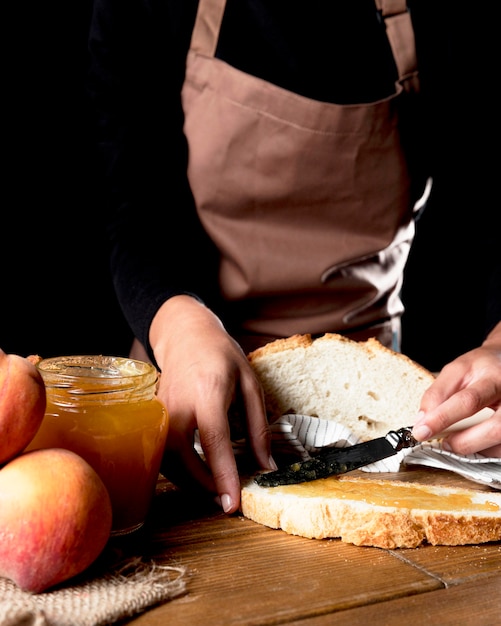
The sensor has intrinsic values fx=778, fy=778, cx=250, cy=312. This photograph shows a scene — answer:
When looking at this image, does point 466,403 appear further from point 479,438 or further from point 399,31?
point 399,31

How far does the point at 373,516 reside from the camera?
4.13ft

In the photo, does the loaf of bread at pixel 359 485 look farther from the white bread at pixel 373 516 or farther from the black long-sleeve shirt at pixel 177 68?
the black long-sleeve shirt at pixel 177 68

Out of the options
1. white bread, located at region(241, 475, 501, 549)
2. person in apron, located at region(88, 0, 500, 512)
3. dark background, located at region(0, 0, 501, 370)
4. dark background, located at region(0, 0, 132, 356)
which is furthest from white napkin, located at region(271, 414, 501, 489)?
dark background, located at region(0, 0, 132, 356)

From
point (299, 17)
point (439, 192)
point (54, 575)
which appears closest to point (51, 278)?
point (299, 17)

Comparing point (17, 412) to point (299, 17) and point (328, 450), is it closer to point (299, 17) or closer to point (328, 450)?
point (328, 450)

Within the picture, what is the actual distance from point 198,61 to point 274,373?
35.9 inches

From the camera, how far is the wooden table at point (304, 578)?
102 centimetres

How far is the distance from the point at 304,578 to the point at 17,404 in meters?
0.48

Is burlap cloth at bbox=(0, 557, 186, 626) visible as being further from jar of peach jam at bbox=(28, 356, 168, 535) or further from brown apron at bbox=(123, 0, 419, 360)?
brown apron at bbox=(123, 0, 419, 360)

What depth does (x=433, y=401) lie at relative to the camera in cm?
153

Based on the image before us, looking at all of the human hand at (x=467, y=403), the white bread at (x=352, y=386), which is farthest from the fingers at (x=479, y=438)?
the white bread at (x=352, y=386)

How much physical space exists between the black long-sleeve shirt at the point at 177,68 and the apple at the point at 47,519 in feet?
3.40

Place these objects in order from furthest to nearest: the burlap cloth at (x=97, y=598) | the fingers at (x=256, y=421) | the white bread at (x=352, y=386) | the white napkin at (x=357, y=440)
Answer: the white bread at (x=352, y=386)
the white napkin at (x=357, y=440)
the fingers at (x=256, y=421)
the burlap cloth at (x=97, y=598)

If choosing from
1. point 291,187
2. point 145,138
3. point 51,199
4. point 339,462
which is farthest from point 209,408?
point 51,199
